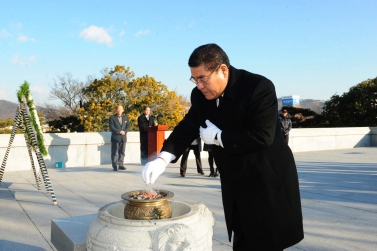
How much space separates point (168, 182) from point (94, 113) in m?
13.7

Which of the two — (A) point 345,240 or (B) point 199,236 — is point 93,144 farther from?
(B) point 199,236

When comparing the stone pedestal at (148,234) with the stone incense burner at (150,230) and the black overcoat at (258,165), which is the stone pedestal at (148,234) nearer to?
the stone incense burner at (150,230)

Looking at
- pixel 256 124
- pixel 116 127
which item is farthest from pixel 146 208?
pixel 116 127

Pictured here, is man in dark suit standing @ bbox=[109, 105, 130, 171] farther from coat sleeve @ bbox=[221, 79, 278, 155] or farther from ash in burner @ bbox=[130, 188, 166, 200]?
coat sleeve @ bbox=[221, 79, 278, 155]

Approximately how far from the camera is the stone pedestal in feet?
6.97

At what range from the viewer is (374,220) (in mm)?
4973

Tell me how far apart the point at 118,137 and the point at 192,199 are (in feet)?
16.0

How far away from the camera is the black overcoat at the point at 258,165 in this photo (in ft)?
7.27

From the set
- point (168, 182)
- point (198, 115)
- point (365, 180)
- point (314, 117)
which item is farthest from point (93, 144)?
point (314, 117)

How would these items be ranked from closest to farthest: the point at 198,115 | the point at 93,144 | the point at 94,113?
the point at 198,115
the point at 93,144
the point at 94,113

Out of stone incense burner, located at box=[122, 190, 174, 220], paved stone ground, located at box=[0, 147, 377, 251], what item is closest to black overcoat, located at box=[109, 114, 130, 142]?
paved stone ground, located at box=[0, 147, 377, 251]

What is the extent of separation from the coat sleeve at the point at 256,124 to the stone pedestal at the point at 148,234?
1.82 feet

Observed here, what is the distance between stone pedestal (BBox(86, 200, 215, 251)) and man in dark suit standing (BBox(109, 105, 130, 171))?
8.33 m

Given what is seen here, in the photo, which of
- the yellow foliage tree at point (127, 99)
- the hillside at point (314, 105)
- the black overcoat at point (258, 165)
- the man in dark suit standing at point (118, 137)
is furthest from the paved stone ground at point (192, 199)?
the hillside at point (314, 105)
